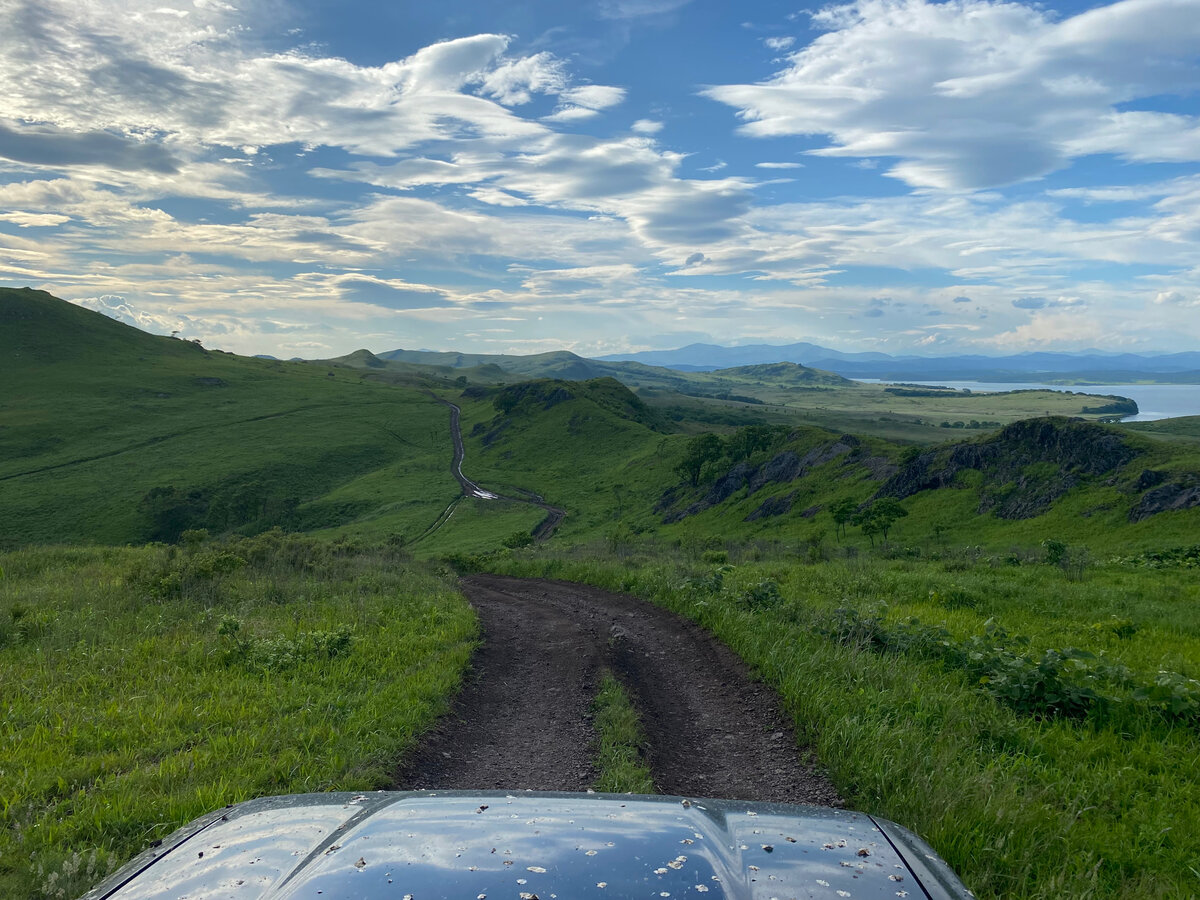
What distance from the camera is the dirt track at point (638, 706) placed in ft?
23.5

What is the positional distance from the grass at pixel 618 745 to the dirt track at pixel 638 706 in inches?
6.4

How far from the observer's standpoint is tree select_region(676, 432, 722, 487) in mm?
86500

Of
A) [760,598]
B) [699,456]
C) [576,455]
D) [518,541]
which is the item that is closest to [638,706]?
[760,598]

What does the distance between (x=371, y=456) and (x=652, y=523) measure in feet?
231

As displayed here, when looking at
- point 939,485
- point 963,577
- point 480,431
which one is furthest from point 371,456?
point 963,577

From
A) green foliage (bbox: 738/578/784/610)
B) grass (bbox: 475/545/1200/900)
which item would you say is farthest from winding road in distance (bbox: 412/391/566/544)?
grass (bbox: 475/545/1200/900)

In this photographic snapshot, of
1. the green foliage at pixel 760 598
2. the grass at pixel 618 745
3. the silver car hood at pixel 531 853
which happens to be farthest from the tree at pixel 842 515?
the silver car hood at pixel 531 853

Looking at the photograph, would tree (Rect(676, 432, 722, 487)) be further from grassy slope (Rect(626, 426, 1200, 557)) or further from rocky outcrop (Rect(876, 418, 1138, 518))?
rocky outcrop (Rect(876, 418, 1138, 518))

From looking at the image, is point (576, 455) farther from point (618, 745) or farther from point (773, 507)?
point (618, 745)

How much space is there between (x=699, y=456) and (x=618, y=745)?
79.6 meters

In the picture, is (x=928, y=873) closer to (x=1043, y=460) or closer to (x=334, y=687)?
(x=334, y=687)

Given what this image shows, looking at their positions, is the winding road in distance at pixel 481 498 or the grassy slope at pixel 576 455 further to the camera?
the grassy slope at pixel 576 455

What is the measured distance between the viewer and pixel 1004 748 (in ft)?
23.9

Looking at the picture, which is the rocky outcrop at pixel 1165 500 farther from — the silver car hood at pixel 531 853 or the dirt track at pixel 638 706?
the silver car hood at pixel 531 853
